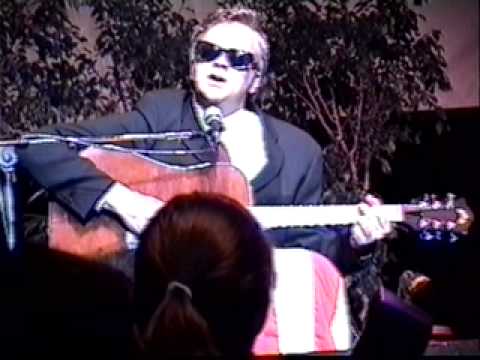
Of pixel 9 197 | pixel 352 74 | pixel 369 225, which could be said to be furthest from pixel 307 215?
pixel 352 74

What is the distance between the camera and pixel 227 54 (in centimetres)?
245

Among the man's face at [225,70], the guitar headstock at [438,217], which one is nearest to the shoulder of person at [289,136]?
the man's face at [225,70]

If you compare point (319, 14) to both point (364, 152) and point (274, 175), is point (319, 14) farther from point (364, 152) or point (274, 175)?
point (274, 175)

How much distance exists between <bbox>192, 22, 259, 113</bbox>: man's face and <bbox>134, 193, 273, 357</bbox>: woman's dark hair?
1.03 m

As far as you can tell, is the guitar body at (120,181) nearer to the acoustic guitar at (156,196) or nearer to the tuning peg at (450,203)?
the acoustic guitar at (156,196)

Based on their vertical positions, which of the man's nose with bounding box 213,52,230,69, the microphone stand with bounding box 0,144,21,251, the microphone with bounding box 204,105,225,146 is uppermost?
the man's nose with bounding box 213,52,230,69

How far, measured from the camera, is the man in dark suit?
7.77 ft

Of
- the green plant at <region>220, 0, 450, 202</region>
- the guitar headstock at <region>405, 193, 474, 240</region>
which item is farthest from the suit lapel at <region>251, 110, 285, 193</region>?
the green plant at <region>220, 0, 450, 202</region>

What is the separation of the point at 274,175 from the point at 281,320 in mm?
354

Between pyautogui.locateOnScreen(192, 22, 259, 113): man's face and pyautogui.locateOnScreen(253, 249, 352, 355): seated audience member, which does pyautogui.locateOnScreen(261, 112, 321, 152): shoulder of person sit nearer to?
pyautogui.locateOnScreen(192, 22, 259, 113): man's face

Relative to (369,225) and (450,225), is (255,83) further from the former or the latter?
(450,225)

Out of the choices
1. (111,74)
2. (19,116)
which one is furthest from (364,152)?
(19,116)

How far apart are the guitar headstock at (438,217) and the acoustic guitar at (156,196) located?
0.11m

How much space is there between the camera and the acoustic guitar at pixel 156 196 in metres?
2.35
